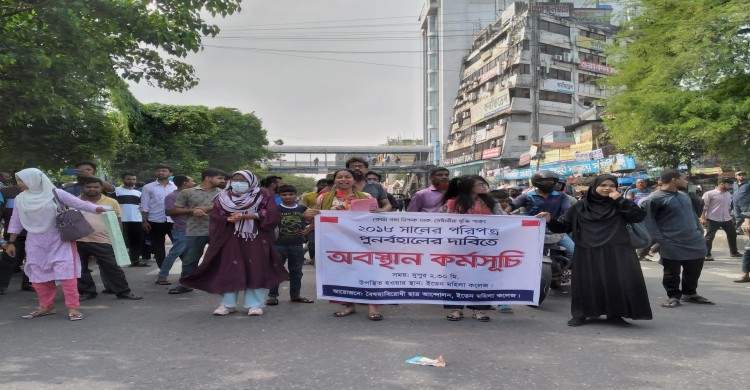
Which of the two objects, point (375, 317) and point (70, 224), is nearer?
point (375, 317)

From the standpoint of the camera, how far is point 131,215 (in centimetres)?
1041

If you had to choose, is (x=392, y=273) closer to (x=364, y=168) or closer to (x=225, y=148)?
(x=364, y=168)

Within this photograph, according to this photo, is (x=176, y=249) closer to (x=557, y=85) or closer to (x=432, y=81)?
(x=557, y=85)

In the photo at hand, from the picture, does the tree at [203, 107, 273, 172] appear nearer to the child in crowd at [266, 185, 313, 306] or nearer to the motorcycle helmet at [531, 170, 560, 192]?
the child in crowd at [266, 185, 313, 306]

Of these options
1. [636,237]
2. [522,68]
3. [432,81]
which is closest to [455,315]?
[636,237]

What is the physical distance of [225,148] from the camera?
48875 mm

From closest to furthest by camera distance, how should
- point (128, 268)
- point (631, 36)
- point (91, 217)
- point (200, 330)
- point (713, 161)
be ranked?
point (200, 330) → point (91, 217) → point (128, 268) → point (631, 36) → point (713, 161)

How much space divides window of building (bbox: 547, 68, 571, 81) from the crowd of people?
61745 mm

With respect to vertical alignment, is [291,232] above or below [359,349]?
above

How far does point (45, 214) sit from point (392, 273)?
3.59 metres

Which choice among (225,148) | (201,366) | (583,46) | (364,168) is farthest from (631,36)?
(583,46)

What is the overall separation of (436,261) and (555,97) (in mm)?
64190

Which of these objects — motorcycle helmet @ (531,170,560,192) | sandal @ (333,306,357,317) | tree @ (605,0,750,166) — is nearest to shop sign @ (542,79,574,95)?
tree @ (605,0,750,166)

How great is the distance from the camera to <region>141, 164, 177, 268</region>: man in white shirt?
966 centimetres
